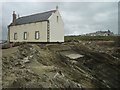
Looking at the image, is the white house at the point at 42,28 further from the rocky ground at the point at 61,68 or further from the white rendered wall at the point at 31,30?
the rocky ground at the point at 61,68

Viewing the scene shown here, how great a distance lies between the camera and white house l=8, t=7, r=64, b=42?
28266mm

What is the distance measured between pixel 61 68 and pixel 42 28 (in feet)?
47.2

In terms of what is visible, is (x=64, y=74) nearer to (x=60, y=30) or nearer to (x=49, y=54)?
(x=49, y=54)

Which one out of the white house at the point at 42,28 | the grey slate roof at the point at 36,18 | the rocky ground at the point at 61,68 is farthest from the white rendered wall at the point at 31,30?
the rocky ground at the point at 61,68

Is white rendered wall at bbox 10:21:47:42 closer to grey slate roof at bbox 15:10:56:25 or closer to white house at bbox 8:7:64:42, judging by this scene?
white house at bbox 8:7:64:42

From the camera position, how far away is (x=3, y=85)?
11.6 m

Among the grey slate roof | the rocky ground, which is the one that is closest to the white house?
the grey slate roof

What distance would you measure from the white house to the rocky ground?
886 cm

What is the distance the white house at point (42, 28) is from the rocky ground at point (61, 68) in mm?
8862

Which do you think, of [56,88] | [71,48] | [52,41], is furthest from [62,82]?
[52,41]

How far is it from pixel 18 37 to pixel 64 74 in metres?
19.8

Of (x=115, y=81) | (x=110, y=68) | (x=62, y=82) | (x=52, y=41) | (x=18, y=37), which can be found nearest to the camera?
(x=62, y=82)

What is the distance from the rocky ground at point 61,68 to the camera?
40.5 ft

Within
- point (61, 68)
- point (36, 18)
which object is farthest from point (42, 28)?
point (61, 68)
